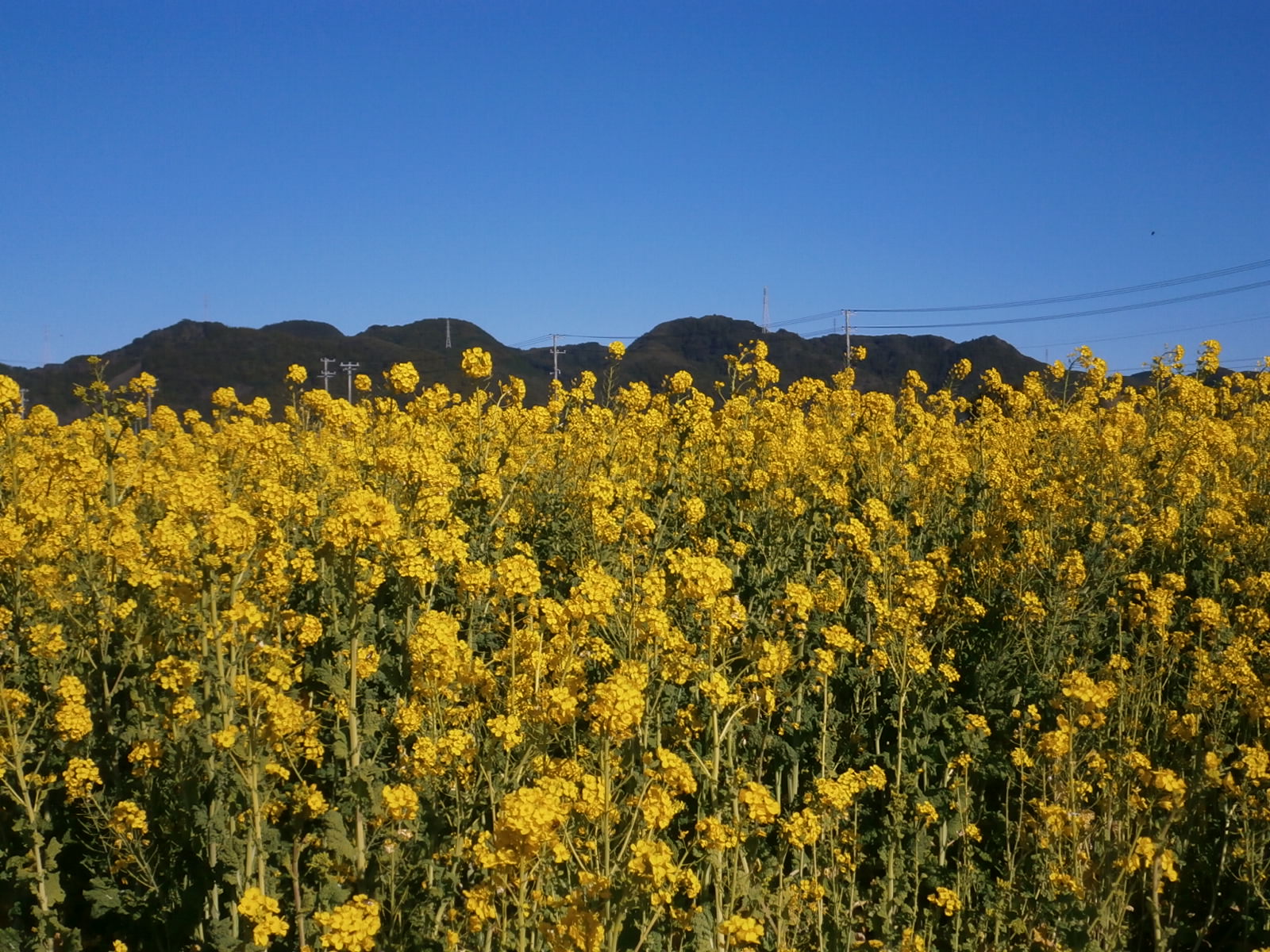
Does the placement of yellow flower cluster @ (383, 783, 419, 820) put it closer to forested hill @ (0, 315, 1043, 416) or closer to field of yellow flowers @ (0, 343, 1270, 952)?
field of yellow flowers @ (0, 343, 1270, 952)

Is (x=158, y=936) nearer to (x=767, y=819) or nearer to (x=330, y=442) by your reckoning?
(x=767, y=819)

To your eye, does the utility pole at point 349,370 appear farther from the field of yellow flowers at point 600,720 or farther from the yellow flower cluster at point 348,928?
the yellow flower cluster at point 348,928

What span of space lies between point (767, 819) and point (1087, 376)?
35.4 feet

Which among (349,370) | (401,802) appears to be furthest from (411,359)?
(401,802)

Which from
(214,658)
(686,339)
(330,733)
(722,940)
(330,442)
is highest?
(686,339)

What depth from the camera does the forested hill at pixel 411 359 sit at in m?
28.5

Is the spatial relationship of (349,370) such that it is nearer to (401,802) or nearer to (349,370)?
(349,370)

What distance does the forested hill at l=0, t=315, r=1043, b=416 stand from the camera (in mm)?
28516

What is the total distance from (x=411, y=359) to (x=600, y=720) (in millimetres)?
31787

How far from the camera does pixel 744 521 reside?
7320 mm

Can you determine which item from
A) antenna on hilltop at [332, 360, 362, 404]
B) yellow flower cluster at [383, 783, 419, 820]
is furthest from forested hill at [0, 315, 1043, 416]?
yellow flower cluster at [383, 783, 419, 820]

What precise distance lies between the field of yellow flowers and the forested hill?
1875 centimetres

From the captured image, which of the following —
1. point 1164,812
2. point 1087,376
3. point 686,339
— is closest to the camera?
point 1164,812

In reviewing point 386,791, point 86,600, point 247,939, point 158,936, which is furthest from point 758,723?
point 86,600
